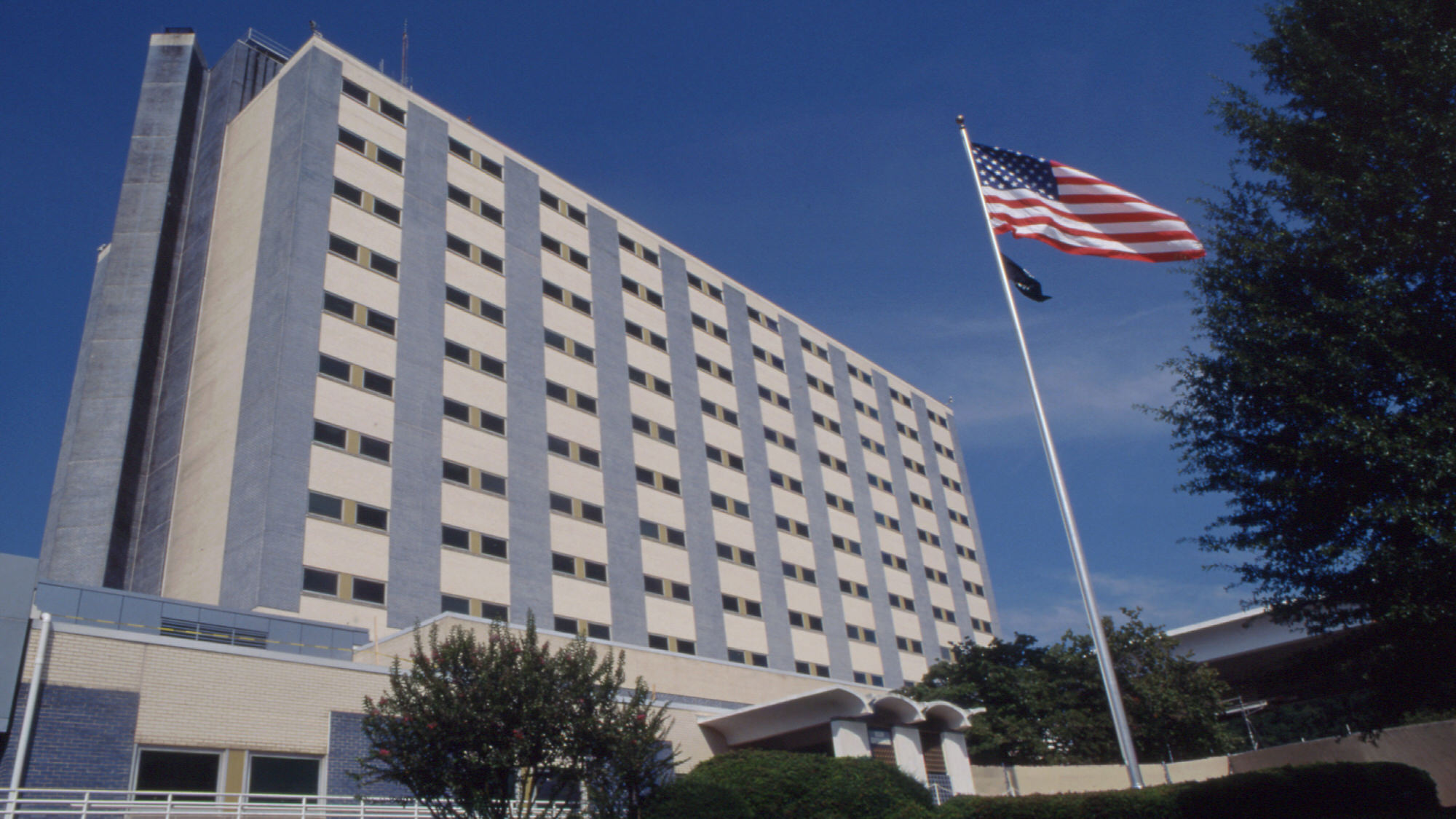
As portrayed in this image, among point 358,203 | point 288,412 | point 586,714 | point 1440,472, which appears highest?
point 358,203

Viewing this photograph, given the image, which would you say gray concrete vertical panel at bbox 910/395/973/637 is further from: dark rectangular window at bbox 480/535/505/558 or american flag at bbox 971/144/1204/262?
american flag at bbox 971/144/1204/262

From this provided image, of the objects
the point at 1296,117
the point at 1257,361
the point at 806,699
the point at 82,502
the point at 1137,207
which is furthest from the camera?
the point at 82,502

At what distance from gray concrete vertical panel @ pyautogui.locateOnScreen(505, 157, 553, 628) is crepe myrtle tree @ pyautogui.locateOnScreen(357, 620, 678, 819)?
1798 cm

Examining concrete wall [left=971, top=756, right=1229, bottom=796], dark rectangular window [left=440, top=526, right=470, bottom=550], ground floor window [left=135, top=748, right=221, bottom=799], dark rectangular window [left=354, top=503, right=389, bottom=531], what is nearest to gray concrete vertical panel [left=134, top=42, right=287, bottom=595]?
dark rectangular window [left=354, top=503, right=389, bottom=531]

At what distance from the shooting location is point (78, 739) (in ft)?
58.7

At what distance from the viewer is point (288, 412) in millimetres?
34031

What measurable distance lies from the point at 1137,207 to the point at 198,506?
104ft

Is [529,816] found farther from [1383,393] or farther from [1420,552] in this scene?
[1383,393]

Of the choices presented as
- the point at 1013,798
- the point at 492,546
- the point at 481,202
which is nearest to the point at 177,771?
the point at 1013,798

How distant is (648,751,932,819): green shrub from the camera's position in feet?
67.4

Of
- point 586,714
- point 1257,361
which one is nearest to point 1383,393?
point 1257,361

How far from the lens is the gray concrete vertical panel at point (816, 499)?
173ft

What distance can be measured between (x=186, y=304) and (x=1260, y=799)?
42026 mm

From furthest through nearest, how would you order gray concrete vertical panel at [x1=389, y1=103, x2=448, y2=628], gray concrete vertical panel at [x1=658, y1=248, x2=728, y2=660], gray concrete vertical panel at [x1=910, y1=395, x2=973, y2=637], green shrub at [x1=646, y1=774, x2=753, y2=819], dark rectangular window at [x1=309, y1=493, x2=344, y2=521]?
gray concrete vertical panel at [x1=910, y1=395, x2=973, y2=637], gray concrete vertical panel at [x1=658, y1=248, x2=728, y2=660], gray concrete vertical panel at [x1=389, y1=103, x2=448, y2=628], dark rectangular window at [x1=309, y1=493, x2=344, y2=521], green shrub at [x1=646, y1=774, x2=753, y2=819]
